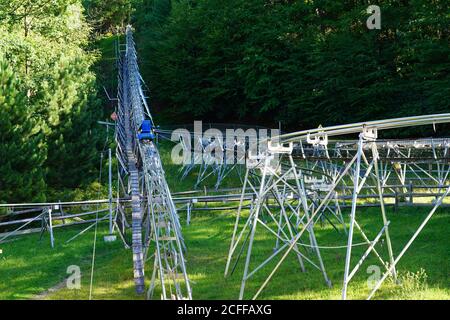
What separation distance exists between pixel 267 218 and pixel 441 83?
56.1 feet

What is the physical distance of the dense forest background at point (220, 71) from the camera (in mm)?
34094

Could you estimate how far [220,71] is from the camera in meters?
53.5

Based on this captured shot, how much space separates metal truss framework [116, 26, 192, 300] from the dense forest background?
13.1 ft

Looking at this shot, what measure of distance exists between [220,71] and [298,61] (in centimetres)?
764

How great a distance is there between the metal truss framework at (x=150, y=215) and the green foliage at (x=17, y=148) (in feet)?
12.6

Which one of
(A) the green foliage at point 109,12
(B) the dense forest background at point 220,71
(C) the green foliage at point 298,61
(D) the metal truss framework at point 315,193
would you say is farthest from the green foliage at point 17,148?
(A) the green foliage at point 109,12

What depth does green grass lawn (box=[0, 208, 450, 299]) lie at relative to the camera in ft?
50.0

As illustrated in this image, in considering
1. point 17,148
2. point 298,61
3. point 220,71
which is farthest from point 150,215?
point 220,71

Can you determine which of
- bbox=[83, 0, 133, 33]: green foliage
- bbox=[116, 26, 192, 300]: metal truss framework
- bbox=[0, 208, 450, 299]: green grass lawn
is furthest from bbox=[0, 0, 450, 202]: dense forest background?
bbox=[0, 208, 450, 299]: green grass lawn

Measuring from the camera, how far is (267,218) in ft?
86.5

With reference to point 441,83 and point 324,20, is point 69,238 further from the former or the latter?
point 324,20

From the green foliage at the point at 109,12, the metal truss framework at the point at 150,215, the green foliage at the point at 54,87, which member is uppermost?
the green foliage at the point at 109,12

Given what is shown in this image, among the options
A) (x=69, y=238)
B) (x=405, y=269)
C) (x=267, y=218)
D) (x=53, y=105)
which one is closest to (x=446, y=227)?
(x=405, y=269)

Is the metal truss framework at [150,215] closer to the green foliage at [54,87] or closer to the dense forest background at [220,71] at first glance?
the green foliage at [54,87]
